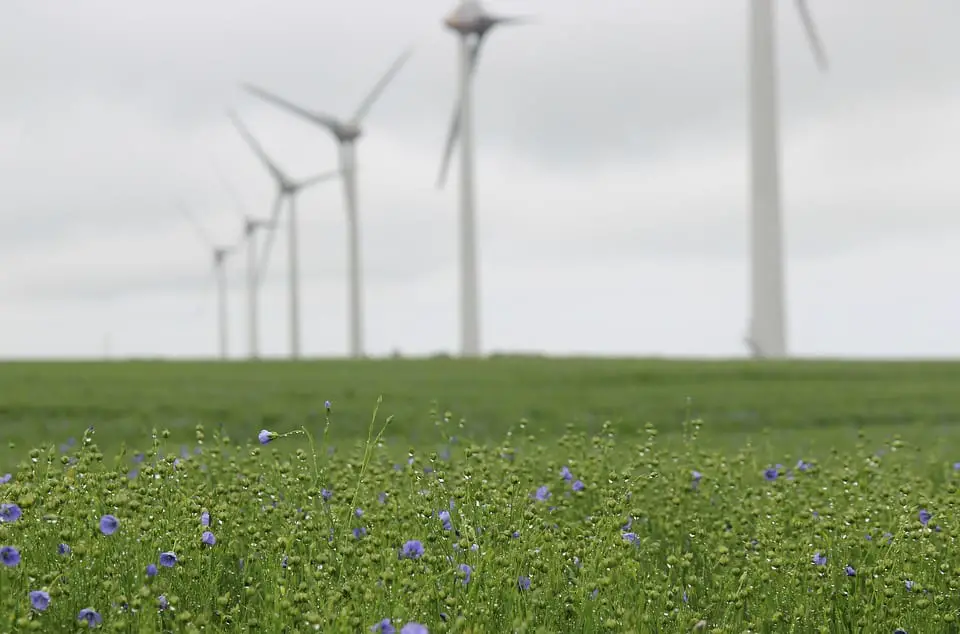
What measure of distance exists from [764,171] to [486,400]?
56.5 feet

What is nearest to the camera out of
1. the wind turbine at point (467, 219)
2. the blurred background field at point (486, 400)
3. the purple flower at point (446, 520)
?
the purple flower at point (446, 520)

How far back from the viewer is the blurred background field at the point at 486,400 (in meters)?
14.6

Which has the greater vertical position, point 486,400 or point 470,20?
point 470,20

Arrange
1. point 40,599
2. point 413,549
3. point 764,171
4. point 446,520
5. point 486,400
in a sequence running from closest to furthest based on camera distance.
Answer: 1. point 40,599
2. point 413,549
3. point 446,520
4. point 486,400
5. point 764,171

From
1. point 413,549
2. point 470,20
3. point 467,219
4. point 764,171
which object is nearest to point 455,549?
point 413,549

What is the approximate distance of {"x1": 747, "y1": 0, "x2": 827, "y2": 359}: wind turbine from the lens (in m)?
32.6

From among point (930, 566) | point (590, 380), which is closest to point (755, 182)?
point (590, 380)

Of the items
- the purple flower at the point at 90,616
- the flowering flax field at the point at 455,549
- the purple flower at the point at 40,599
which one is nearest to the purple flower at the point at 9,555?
the flowering flax field at the point at 455,549

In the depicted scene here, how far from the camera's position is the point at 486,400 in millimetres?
18547

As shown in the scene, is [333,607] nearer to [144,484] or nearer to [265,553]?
[265,553]

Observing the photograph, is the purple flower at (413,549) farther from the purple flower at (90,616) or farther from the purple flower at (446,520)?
the purple flower at (90,616)

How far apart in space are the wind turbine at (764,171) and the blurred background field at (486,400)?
447cm

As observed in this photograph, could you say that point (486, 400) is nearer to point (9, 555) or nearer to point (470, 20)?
point (9, 555)

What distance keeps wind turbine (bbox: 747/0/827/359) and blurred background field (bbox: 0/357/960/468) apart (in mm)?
4466
